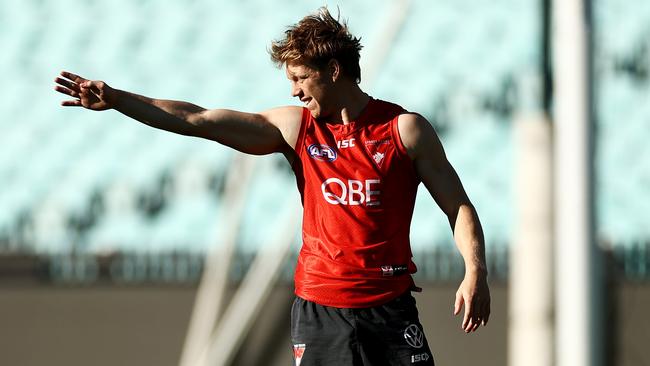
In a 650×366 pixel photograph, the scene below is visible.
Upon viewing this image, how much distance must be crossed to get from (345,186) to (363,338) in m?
0.52

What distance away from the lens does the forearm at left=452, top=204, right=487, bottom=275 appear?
4020 mm

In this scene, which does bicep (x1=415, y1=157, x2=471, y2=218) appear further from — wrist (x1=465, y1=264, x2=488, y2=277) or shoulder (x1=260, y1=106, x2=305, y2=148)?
shoulder (x1=260, y1=106, x2=305, y2=148)

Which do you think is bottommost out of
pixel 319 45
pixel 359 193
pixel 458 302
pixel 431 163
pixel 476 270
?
pixel 458 302

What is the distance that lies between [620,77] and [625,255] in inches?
114

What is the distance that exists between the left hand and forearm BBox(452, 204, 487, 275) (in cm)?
6

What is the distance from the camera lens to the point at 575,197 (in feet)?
17.8

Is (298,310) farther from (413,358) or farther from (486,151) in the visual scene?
(486,151)

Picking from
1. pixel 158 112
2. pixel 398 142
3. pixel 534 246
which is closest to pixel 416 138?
pixel 398 142

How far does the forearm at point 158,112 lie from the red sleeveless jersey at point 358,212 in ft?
1.33

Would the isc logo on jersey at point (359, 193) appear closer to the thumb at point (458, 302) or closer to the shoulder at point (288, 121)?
the shoulder at point (288, 121)

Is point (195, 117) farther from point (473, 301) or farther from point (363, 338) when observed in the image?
point (473, 301)

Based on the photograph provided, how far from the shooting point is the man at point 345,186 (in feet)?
13.2

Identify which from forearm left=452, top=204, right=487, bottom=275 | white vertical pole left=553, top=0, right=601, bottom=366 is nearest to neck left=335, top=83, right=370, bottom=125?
forearm left=452, top=204, right=487, bottom=275

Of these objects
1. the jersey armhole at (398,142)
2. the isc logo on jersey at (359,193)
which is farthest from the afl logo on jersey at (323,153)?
the jersey armhole at (398,142)
